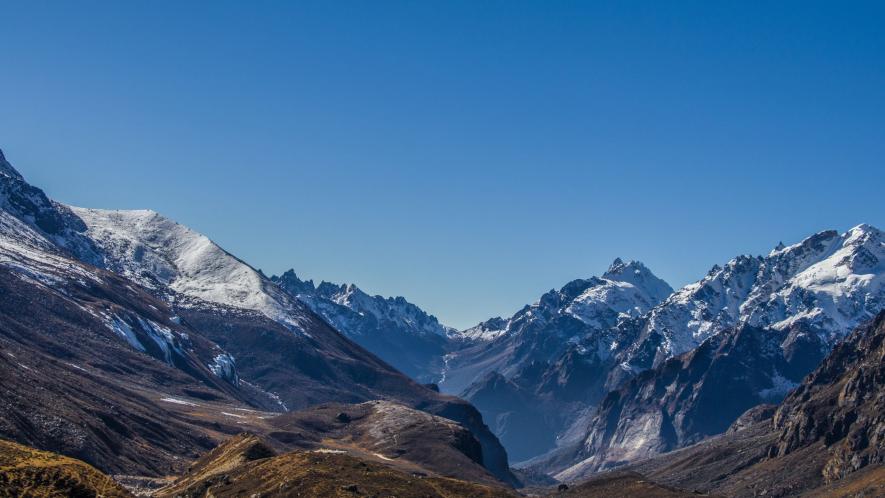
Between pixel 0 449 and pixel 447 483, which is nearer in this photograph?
pixel 0 449

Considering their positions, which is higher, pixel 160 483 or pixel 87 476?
pixel 87 476

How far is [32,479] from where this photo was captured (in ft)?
242

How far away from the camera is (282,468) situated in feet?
441

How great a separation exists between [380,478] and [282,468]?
1344 centimetres

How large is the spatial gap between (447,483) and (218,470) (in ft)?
137

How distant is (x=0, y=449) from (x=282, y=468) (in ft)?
198

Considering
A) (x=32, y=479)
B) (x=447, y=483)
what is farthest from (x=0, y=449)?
(x=447, y=483)

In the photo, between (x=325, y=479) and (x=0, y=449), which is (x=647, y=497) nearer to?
(x=325, y=479)

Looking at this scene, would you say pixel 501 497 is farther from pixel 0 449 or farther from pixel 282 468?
pixel 0 449

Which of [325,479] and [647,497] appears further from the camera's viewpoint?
[647,497]

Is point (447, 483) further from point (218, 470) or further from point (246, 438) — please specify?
point (246, 438)

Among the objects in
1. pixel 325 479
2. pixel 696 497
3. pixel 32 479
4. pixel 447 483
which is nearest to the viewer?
pixel 32 479

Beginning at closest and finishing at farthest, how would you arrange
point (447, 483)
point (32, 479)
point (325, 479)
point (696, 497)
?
point (32, 479)
point (325, 479)
point (447, 483)
point (696, 497)

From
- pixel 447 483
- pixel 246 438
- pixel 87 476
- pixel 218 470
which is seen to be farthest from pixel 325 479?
pixel 246 438
